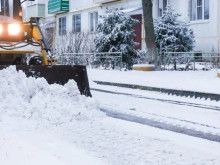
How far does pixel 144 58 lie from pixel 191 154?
44.8 ft

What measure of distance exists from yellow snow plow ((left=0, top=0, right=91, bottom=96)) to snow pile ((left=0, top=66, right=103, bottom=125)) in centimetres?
34

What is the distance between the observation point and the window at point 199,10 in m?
21.4

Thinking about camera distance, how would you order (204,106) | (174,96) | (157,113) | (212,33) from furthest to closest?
1. (212,33)
2. (174,96)
3. (204,106)
4. (157,113)

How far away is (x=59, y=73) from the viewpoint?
735cm

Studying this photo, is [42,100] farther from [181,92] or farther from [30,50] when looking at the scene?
[181,92]

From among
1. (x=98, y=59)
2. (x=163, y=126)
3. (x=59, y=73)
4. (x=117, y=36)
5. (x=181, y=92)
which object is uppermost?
(x=117, y=36)

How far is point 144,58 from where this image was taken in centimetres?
1797

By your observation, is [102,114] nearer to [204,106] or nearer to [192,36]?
[204,106]

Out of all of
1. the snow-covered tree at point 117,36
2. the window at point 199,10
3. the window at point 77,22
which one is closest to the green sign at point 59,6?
the window at point 77,22

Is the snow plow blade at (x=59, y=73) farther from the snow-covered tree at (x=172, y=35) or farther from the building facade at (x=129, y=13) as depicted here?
the snow-covered tree at (x=172, y=35)

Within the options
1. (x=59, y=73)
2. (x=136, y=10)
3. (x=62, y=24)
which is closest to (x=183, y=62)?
(x=136, y=10)

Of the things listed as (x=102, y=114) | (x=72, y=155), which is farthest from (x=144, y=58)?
(x=72, y=155)

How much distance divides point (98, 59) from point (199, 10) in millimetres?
6457

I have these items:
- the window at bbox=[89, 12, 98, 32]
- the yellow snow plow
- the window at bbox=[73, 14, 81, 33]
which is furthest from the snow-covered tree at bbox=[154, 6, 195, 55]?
the window at bbox=[73, 14, 81, 33]
